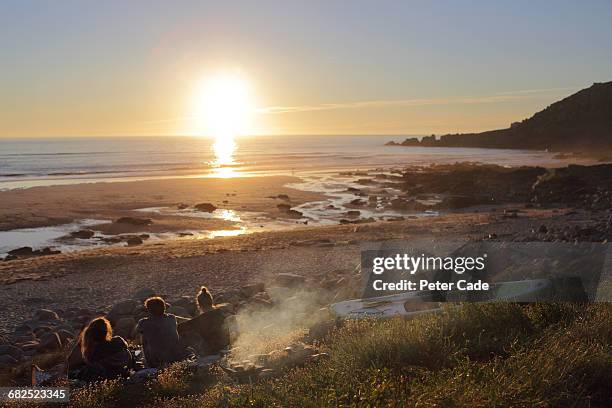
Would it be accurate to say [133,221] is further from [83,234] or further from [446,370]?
[446,370]

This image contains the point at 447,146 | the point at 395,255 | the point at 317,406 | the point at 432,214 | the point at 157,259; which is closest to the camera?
the point at 317,406

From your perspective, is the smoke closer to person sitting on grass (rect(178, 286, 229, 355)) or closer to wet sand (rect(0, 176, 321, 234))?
person sitting on grass (rect(178, 286, 229, 355))

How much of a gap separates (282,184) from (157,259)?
31.8 metres

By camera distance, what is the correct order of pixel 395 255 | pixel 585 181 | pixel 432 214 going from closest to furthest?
pixel 395 255 < pixel 432 214 < pixel 585 181

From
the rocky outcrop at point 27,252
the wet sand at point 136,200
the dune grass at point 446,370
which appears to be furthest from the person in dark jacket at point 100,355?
the wet sand at point 136,200

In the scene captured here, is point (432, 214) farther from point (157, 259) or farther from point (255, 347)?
point (255, 347)

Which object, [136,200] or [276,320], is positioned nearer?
[276,320]

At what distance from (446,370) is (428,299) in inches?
169

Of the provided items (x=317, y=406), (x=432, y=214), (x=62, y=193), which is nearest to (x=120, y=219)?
(x=62, y=193)

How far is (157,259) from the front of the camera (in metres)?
21.8

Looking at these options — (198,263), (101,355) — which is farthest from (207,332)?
(198,263)

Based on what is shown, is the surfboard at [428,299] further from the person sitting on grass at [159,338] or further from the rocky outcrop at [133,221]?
the rocky outcrop at [133,221]

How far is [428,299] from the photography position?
10.4 meters

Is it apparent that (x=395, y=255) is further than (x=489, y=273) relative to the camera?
Yes
